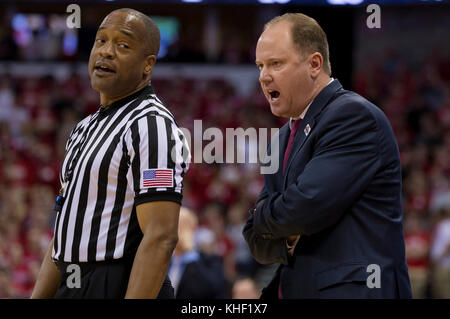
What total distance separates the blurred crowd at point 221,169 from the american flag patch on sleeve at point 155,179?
2349 millimetres

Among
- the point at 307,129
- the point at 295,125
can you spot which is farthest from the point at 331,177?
the point at 295,125

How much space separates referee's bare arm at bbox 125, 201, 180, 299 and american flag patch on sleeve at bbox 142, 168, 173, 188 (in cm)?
5

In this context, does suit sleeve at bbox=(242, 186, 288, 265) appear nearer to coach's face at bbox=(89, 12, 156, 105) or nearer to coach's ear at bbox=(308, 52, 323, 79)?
coach's ear at bbox=(308, 52, 323, 79)

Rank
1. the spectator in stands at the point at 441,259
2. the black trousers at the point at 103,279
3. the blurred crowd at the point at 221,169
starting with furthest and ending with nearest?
the blurred crowd at the point at 221,169, the spectator in stands at the point at 441,259, the black trousers at the point at 103,279

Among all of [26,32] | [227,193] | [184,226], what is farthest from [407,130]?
[26,32]

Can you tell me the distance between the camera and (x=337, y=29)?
3.76 meters

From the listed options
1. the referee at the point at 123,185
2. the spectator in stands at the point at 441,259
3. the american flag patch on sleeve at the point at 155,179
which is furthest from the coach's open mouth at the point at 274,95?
the spectator in stands at the point at 441,259

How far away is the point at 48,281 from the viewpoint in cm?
233

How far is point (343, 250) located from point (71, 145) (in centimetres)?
98

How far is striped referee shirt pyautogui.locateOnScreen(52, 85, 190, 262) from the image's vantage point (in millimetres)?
2039

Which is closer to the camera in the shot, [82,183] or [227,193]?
[82,183]

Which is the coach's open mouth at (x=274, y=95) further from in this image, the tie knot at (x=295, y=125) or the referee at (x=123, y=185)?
the referee at (x=123, y=185)

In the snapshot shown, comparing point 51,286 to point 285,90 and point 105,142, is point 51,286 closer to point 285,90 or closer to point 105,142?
point 105,142

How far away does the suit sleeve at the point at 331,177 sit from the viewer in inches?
78.3
